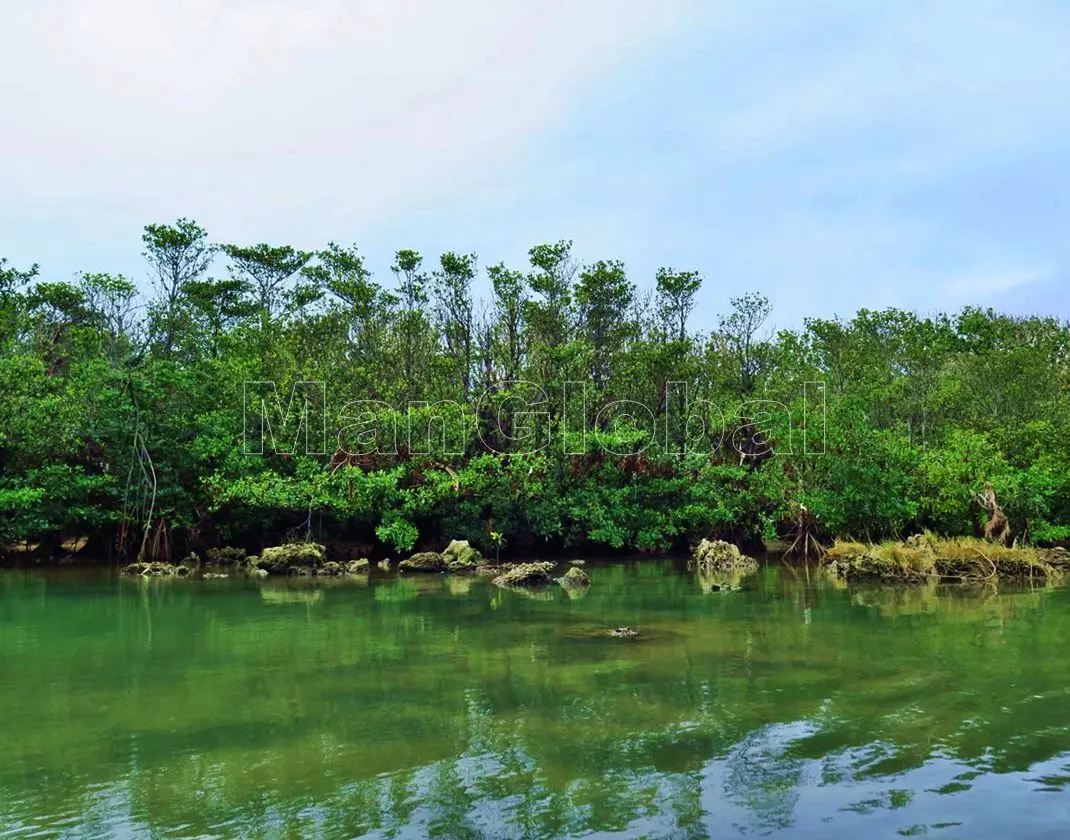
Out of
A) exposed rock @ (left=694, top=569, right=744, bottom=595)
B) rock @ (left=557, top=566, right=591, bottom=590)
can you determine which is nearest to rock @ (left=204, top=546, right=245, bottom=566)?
rock @ (left=557, top=566, right=591, bottom=590)

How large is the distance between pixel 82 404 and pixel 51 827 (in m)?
23.9

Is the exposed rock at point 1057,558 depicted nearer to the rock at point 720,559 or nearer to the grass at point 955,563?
the grass at point 955,563

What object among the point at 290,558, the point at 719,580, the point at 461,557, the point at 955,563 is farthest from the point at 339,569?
the point at 955,563

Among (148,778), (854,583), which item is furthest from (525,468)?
(148,778)

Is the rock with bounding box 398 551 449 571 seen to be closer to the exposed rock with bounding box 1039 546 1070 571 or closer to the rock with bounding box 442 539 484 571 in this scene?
the rock with bounding box 442 539 484 571

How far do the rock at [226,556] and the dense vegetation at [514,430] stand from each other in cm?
126

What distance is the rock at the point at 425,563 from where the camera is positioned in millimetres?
25219

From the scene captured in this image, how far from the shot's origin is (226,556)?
27.2m

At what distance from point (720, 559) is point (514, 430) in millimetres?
8086

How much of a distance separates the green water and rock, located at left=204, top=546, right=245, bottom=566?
10.5m

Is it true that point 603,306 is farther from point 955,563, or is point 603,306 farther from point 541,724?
point 541,724

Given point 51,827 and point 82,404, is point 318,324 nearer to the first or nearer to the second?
point 82,404

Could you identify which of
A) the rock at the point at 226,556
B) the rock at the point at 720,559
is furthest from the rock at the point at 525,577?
the rock at the point at 226,556

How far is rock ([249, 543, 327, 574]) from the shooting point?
81.1 ft
